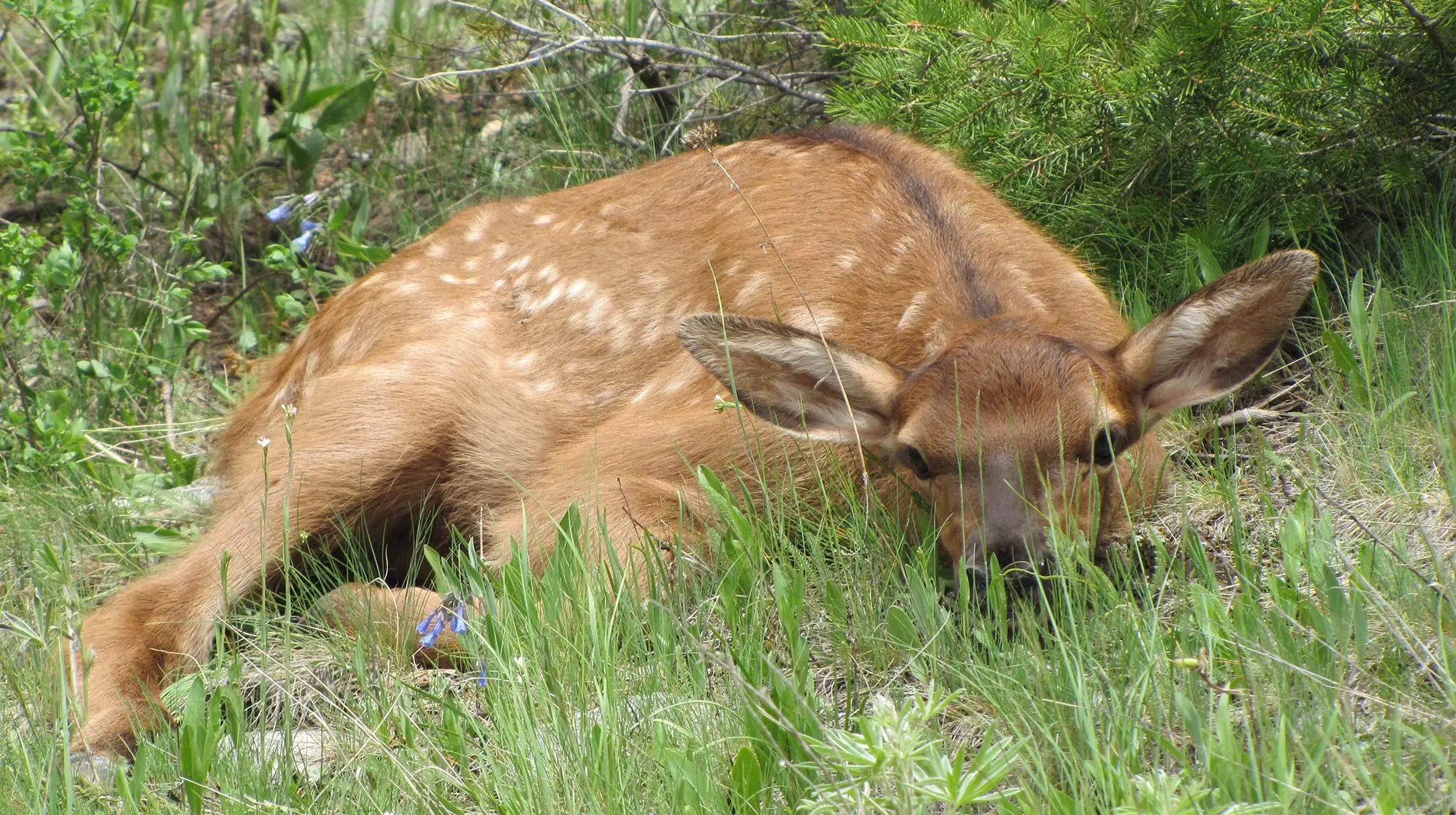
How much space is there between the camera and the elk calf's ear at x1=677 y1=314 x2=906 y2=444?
3588 millimetres

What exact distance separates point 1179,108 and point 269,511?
9.52 ft

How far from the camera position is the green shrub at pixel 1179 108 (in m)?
4.19

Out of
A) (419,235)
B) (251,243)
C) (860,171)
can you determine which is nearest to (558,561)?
(860,171)

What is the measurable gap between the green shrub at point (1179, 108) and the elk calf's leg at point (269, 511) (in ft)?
5.98

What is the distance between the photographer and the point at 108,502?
5020 millimetres

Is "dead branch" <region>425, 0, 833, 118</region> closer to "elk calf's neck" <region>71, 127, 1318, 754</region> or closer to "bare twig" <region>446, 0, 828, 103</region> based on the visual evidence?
"bare twig" <region>446, 0, 828, 103</region>

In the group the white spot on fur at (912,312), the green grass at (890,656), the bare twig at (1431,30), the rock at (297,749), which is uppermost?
the bare twig at (1431,30)

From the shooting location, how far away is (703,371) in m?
4.41

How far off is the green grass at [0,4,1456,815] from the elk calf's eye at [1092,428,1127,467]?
0.25 m

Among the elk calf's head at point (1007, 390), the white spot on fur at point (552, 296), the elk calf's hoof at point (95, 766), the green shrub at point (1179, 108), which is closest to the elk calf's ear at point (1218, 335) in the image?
the elk calf's head at point (1007, 390)

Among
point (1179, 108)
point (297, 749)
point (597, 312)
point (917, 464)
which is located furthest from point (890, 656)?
point (1179, 108)

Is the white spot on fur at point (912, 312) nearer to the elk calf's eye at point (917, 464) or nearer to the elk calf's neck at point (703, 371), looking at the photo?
the elk calf's neck at point (703, 371)

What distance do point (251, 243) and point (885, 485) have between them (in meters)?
3.98

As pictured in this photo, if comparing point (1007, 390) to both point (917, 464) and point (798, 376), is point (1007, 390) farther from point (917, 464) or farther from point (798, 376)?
point (798, 376)
